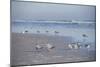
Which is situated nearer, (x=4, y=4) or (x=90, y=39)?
(x=4, y=4)

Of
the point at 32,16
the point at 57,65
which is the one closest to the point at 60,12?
the point at 32,16

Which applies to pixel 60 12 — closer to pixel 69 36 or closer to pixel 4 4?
pixel 69 36

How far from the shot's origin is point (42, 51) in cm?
219

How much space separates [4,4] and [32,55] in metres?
0.72

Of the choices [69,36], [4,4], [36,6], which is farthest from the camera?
[69,36]

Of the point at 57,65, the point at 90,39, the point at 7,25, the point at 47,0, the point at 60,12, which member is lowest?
the point at 57,65

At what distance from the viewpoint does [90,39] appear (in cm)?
240

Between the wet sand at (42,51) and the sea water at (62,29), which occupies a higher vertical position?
the sea water at (62,29)

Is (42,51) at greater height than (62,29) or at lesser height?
lesser

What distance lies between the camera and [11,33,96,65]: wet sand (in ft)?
6.83

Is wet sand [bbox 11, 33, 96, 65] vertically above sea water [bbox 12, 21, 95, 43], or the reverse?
sea water [bbox 12, 21, 95, 43]

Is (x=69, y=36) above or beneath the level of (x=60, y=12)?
beneath

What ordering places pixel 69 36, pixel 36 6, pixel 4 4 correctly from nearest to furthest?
pixel 4 4 < pixel 36 6 < pixel 69 36

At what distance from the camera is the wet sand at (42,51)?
2.08m
